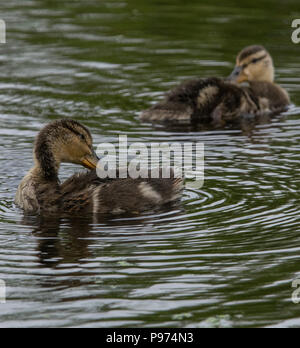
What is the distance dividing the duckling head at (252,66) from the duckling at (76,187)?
4236 mm

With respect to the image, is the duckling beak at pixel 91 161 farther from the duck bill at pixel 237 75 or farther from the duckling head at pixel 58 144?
the duck bill at pixel 237 75

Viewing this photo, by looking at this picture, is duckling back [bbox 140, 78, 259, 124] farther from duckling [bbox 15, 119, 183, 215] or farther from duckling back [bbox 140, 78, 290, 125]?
duckling [bbox 15, 119, 183, 215]

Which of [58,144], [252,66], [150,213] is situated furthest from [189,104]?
[150,213]

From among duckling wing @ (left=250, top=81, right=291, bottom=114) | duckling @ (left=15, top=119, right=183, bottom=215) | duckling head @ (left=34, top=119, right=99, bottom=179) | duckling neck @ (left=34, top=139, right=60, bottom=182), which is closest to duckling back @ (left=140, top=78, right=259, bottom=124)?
duckling wing @ (left=250, top=81, right=291, bottom=114)

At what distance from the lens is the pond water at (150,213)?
17.3ft

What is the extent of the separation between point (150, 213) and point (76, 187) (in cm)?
61

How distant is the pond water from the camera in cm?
526

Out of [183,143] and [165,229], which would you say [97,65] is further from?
[165,229]

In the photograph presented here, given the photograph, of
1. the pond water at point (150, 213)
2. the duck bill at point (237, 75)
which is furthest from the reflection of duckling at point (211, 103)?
the duck bill at point (237, 75)

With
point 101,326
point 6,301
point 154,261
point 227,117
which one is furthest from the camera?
point 227,117

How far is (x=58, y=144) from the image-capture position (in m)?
7.25

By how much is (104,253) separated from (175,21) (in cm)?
900

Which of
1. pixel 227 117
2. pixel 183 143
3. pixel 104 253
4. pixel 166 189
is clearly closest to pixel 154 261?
pixel 104 253

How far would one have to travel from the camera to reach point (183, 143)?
9.23 m
